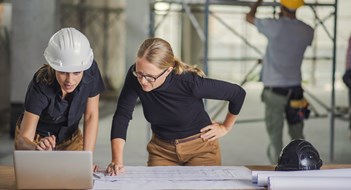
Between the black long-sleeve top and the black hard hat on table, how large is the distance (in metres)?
0.51

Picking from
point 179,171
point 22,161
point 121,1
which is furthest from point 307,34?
point 121,1

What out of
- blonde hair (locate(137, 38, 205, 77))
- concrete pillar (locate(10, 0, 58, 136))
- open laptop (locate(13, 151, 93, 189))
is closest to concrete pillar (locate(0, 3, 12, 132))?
concrete pillar (locate(10, 0, 58, 136))

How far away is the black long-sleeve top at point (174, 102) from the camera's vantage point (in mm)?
2830

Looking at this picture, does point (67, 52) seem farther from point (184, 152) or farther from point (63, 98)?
point (184, 152)

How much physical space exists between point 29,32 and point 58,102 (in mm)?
4345

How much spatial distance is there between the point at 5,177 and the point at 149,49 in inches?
33.0

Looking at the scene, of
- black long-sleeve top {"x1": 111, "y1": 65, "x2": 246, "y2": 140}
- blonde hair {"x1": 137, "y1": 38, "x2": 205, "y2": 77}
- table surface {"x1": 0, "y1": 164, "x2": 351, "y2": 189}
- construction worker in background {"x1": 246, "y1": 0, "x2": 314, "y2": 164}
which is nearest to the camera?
table surface {"x1": 0, "y1": 164, "x2": 351, "y2": 189}

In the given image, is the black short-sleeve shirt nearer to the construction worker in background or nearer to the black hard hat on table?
the black hard hat on table

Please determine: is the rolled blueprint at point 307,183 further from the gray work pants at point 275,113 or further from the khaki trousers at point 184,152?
the gray work pants at point 275,113

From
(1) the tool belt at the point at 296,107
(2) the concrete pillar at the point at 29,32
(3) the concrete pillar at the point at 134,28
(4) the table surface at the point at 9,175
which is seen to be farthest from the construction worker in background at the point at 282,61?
(3) the concrete pillar at the point at 134,28

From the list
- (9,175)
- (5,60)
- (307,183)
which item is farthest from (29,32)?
(307,183)

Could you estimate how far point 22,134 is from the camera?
2.68 meters

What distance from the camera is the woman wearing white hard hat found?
8.18ft

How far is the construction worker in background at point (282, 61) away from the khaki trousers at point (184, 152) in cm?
205
